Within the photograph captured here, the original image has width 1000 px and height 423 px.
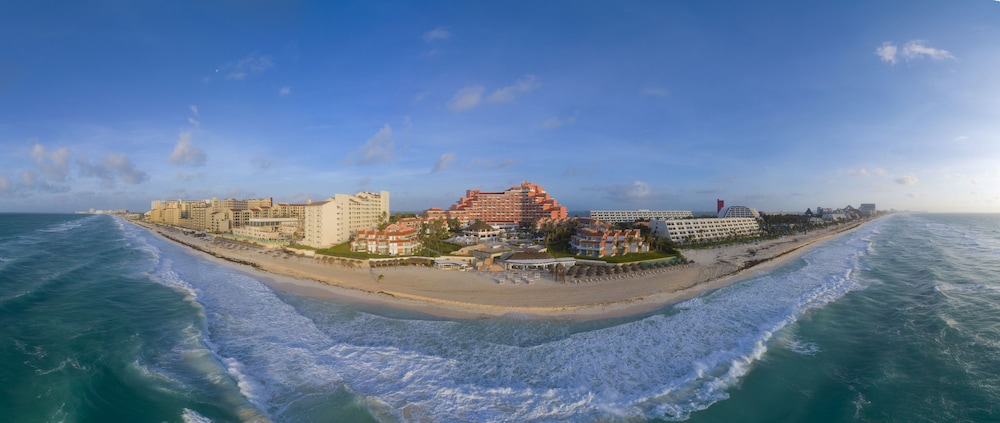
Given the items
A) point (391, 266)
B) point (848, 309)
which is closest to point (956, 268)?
point (848, 309)

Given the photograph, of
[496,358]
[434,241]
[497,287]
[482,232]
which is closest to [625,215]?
[482,232]

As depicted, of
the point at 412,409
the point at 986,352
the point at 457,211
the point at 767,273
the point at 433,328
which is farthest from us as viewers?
the point at 457,211

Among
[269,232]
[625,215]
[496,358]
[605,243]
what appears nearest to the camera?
[496,358]

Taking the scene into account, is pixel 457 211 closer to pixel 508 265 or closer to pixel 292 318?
pixel 508 265

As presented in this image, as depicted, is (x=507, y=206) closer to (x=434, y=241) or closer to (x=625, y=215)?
(x=434, y=241)

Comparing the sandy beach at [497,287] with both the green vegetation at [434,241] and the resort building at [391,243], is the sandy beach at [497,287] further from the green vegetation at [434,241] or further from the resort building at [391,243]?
the green vegetation at [434,241]

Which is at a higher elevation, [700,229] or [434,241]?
[700,229]
